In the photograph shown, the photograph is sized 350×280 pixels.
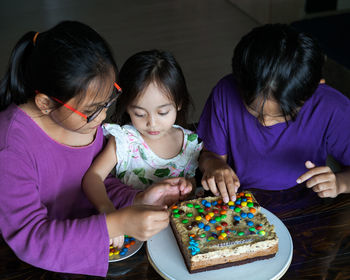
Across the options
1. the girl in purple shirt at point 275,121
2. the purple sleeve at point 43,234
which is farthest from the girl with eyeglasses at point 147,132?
the purple sleeve at point 43,234

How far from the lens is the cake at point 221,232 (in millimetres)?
997

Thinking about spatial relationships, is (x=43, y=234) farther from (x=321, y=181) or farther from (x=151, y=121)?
(x=321, y=181)

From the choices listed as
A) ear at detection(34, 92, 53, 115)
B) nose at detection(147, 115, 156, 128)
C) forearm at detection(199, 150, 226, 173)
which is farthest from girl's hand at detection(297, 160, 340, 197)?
ear at detection(34, 92, 53, 115)

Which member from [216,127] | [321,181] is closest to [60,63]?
[216,127]

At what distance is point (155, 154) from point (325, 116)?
0.65 meters

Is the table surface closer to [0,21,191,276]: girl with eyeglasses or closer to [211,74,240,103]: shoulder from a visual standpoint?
[0,21,191,276]: girl with eyeglasses

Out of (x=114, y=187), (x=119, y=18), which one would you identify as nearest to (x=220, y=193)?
(x=114, y=187)

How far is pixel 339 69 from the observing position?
3086 mm

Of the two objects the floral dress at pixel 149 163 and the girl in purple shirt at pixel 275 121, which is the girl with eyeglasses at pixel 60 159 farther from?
the girl in purple shirt at pixel 275 121

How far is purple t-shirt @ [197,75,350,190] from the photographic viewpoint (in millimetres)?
1414

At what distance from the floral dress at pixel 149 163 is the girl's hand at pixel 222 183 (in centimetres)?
29

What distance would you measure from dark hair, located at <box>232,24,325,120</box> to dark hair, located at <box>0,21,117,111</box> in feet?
1.39

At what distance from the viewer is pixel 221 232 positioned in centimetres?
106

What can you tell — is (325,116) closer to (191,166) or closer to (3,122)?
(191,166)
